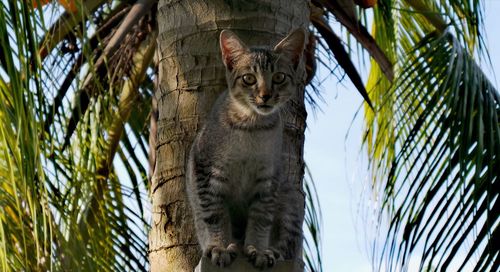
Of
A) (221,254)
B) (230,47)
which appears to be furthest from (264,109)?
(221,254)

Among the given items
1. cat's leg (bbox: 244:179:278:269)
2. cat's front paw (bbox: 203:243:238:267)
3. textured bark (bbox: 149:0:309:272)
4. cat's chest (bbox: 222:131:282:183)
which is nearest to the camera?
cat's front paw (bbox: 203:243:238:267)

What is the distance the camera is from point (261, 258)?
3.82 metres

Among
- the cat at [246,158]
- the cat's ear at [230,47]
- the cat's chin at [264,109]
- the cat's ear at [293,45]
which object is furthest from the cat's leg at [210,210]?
the cat's ear at [293,45]

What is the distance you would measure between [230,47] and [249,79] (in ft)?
0.53

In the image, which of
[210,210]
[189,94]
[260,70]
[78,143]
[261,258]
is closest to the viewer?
[261,258]

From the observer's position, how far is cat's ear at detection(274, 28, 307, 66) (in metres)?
4.25

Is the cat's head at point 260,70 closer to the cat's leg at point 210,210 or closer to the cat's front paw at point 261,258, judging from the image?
the cat's leg at point 210,210

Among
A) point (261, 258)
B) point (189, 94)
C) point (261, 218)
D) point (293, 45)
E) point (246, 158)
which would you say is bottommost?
point (261, 258)

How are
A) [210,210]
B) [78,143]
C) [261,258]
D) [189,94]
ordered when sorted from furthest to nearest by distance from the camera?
[78,143], [189,94], [210,210], [261,258]

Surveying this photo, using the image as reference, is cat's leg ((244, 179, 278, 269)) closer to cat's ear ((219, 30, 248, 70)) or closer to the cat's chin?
the cat's chin

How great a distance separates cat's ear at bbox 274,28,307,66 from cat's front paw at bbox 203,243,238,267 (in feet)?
2.93

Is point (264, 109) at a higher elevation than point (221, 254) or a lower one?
higher

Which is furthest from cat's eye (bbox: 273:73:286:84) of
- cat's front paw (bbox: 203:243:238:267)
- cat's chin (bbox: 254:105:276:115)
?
cat's front paw (bbox: 203:243:238:267)

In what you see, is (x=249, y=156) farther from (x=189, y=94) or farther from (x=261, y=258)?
(x=261, y=258)
